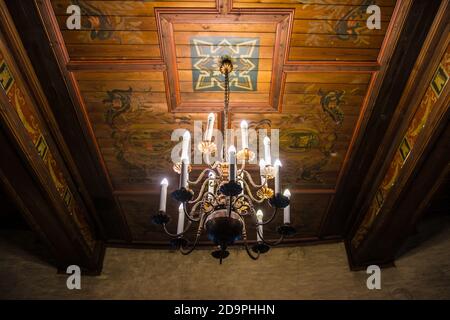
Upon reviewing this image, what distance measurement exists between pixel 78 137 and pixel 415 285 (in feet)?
16.2

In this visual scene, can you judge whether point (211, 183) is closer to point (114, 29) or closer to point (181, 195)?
point (181, 195)

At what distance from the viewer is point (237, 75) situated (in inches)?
154

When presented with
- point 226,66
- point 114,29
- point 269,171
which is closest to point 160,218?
point 269,171

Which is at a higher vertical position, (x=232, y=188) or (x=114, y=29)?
(x=114, y=29)

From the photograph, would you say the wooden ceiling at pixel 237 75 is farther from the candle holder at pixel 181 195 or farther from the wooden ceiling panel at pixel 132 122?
the candle holder at pixel 181 195

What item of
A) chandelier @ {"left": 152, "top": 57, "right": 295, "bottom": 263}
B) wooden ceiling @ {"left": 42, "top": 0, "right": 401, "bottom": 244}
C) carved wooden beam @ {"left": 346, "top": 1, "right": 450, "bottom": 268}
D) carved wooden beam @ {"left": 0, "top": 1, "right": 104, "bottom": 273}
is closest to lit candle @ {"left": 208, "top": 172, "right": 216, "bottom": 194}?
chandelier @ {"left": 152, "top": 57, "right": 295, "bottom": 263}

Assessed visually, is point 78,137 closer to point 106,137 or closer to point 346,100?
point 106,137

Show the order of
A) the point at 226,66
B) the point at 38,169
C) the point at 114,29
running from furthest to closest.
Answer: the point at 38,169 < the point at 226,66 < the point at 114,29

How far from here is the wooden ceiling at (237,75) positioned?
3428mm

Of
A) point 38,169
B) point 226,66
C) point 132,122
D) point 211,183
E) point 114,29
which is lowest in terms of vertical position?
point 211,183

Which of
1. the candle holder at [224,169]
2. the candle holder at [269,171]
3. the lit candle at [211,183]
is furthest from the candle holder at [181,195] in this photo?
the candle holder at [269,171]

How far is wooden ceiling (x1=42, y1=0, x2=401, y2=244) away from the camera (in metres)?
3.43

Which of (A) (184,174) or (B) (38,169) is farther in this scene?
(B) (38,169)

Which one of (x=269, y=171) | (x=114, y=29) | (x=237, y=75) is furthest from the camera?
(x=237, y=75)
